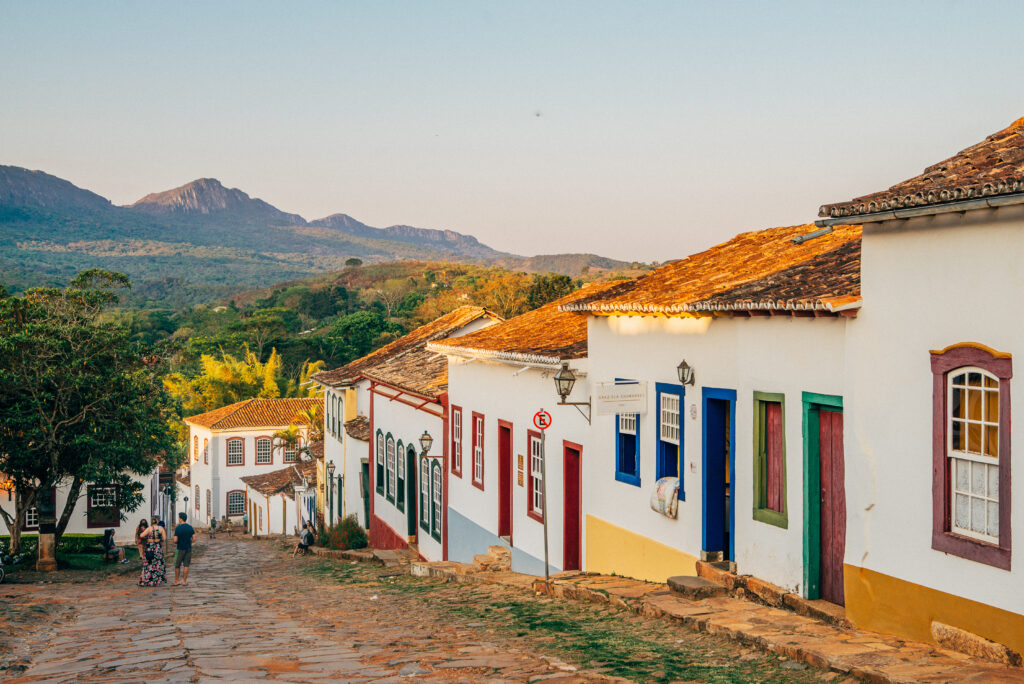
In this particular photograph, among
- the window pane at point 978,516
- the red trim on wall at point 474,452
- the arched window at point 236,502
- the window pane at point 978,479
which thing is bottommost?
the arched window at point 236,502

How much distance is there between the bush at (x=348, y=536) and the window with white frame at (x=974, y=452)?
80.7 feet

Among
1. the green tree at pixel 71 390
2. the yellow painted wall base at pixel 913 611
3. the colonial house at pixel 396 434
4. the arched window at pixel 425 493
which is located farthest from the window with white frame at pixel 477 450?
the yellow painted wall base at pixel 913 611

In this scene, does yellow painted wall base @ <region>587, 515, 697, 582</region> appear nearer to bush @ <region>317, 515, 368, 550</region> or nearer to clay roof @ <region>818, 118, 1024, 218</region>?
clay roof @ <region>818, 118, 1024, 218</region>

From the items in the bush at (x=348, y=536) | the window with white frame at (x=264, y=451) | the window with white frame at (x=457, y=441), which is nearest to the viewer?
the window with white frame at (x=457, y=441)

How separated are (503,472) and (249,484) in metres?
41.1

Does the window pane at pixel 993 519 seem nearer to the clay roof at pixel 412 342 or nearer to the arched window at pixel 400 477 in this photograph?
the arched window at pixel 400 477

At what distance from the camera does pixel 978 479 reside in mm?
7926

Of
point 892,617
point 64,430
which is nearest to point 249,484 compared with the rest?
point 64,430

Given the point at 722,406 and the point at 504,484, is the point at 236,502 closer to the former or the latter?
the point at 504,484

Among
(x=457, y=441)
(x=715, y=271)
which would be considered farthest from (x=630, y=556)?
(x=457, y=441)

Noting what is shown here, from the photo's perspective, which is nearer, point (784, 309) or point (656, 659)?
point (656, 659)

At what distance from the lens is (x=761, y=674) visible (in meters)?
8.00

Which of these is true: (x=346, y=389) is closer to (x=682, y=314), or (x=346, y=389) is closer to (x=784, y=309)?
(x=682, y=314)

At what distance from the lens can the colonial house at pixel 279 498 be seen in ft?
156
